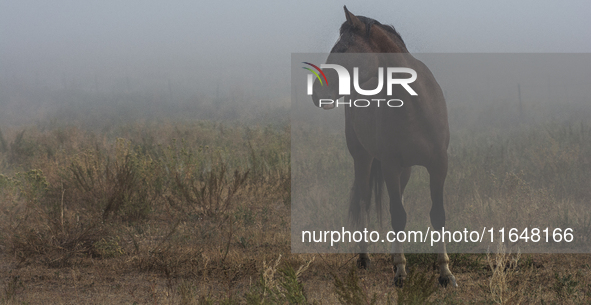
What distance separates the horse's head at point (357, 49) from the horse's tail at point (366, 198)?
1.52m

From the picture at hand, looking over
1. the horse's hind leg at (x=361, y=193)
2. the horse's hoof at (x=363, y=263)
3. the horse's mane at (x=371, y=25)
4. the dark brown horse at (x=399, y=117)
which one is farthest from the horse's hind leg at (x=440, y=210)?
the horse's mane at (x=371, y=25)

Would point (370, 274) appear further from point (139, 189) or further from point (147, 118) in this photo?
point (147, 118)

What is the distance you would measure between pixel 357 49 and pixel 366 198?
205cm

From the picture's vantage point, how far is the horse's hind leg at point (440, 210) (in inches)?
170

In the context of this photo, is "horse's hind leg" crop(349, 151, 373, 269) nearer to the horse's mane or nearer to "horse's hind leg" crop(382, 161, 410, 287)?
"horse's hind leg" crop(382, 161, 410, 287)

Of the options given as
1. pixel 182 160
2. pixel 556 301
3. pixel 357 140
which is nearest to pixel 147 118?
pixel 182 160

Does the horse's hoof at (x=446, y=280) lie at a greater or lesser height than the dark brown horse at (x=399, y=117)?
lesser

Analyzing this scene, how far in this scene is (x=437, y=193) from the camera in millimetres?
4402

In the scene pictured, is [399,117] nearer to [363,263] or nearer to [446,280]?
[446,280]

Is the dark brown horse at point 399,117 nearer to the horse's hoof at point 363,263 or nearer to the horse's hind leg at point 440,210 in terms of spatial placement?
the horse's hind leg at point 440,210

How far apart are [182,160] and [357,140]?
3660 millimetres

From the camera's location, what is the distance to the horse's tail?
5.59 m

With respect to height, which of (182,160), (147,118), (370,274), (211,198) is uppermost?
(147,118)

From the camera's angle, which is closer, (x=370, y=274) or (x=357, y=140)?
(x=370, y=274)
